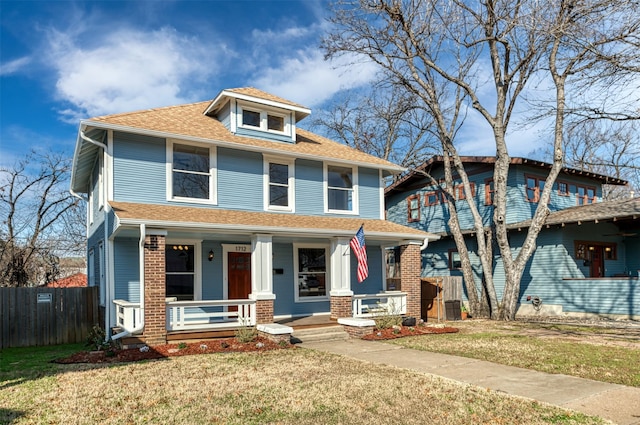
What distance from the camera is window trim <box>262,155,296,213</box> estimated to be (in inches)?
572

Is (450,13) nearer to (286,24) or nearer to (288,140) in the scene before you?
(286,24)

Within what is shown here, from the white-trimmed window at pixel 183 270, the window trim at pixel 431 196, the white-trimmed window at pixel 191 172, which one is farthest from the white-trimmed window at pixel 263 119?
the window trim at pixel 431 196

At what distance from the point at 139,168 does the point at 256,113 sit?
4.20m

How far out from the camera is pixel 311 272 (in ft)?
51.5

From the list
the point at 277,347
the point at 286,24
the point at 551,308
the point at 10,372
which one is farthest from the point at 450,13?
the point at 10,372

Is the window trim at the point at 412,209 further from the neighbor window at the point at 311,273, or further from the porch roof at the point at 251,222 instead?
the neighbor window at the point at 311,273

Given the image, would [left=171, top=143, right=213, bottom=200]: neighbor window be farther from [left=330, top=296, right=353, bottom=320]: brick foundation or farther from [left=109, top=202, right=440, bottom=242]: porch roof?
[left=330, top=296, right=353, bottom=320]: brick foundation

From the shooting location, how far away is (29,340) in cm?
1307

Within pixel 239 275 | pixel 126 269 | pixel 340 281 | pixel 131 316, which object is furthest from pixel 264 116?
pixel 131 316

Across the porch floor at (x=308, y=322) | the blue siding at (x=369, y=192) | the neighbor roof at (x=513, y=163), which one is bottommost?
the porch floor at (x=308, y=322)

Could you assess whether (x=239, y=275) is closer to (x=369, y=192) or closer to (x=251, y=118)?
(x=251, y=118)

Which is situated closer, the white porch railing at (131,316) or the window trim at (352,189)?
the white porch railing at (131,316)

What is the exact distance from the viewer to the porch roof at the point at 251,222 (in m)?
11.3

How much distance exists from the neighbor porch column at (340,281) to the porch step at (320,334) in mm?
724
